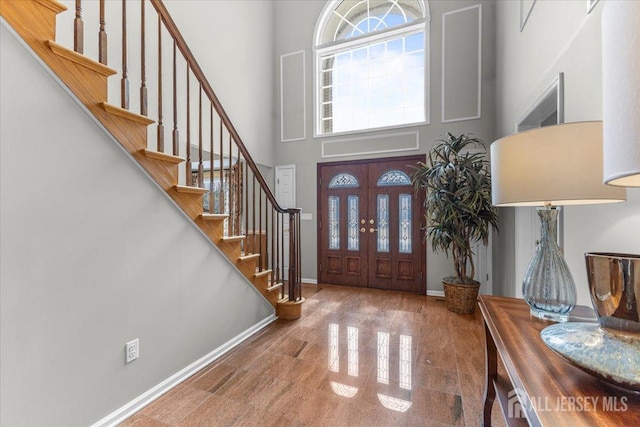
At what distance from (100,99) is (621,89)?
6.29ft

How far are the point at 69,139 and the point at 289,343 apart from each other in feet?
6.88

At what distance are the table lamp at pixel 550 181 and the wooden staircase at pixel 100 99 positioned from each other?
70.8 inches

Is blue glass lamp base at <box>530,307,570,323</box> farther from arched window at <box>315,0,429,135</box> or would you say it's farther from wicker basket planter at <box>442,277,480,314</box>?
arched window at <box>315,0,429,135</box>

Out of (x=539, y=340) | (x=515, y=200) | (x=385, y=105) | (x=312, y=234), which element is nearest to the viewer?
(x=539, y=340)

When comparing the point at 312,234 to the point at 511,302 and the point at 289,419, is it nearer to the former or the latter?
the point at 289,419

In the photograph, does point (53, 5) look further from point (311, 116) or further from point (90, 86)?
point (311, 116)

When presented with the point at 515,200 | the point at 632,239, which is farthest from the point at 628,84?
the point at 632,239

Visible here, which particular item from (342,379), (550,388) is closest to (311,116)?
(342,379)

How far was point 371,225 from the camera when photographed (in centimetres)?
434

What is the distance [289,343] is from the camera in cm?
251

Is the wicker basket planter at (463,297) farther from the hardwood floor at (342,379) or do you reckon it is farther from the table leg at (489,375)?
the table leg at (489,375)

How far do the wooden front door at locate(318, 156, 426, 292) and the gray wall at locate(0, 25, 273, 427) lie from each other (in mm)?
2852

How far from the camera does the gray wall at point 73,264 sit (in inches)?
47.4

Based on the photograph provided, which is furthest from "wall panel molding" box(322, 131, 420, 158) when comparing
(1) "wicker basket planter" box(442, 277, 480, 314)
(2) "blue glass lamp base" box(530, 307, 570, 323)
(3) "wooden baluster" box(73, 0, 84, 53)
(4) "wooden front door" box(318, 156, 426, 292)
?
(3) "wooden baluster" box(73, 0, 84, 53)
